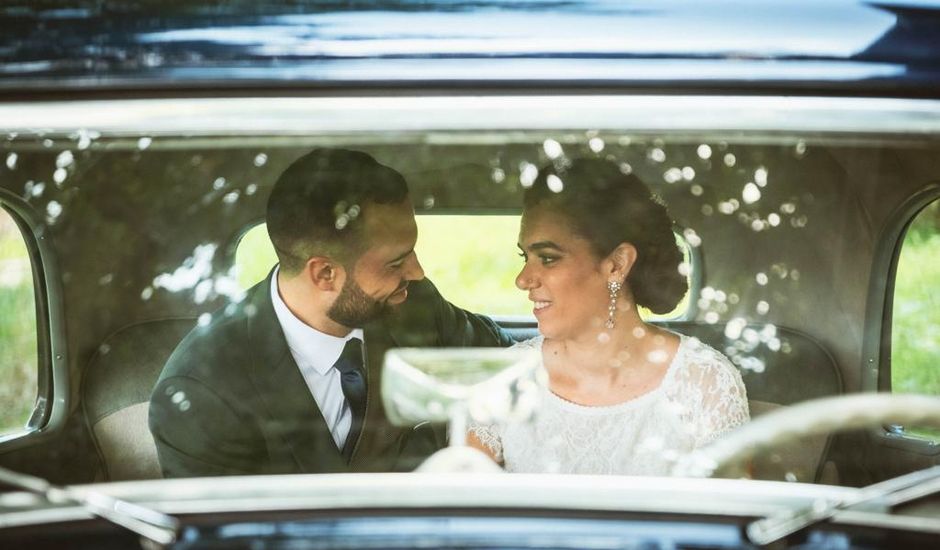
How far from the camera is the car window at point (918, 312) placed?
1.88 meters

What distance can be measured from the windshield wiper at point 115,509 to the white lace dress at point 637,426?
516 mm

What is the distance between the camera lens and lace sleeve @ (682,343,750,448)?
195 centimetres

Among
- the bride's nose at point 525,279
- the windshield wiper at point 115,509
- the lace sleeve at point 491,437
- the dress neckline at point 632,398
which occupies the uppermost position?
the bride's nose at point 525,279

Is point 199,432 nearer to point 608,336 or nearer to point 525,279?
point 525,279

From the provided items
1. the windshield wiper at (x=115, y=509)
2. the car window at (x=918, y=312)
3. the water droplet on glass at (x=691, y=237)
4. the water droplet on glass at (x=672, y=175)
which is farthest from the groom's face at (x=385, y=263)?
the car window at (x=918, y=312)

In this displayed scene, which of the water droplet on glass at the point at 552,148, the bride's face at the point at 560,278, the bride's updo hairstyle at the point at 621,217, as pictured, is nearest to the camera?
the water droplet on glass at the point at 552,148

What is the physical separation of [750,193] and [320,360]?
106 cm

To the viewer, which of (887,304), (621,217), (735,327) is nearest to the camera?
(621,217)

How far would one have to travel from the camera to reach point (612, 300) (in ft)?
7.58

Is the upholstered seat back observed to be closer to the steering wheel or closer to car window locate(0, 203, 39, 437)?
car window locate(0, 203, 39, 437)

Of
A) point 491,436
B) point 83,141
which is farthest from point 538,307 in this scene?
point 83,141

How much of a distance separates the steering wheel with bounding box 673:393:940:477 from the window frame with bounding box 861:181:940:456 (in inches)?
12.0

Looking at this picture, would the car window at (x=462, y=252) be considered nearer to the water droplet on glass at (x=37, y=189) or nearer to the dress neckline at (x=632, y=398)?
the dress neckline at (x=632, y=398)

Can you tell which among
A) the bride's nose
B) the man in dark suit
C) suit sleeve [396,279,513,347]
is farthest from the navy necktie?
the bride's nose
